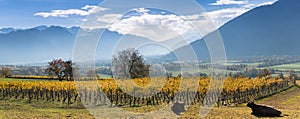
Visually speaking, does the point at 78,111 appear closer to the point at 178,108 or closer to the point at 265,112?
the point at 178,108

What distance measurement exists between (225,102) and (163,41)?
Answer: 23.4 meters

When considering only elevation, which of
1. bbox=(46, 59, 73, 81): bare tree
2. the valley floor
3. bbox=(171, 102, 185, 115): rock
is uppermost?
bbox=(46, 59, 73, 81): bare tree

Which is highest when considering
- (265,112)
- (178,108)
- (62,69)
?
(62,69)

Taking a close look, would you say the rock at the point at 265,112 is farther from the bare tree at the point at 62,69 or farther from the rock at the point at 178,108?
the bare tree at the point at 62,69

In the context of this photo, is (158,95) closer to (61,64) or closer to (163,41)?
(163,41)

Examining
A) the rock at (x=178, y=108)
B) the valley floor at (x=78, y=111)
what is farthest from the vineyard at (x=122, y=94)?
the rock at (x=178, y=108)

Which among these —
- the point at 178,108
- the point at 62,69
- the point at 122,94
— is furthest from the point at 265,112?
the point at 62,69

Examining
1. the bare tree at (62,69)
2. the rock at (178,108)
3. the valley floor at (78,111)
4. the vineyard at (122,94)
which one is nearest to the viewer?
the valley floor at (78,111)

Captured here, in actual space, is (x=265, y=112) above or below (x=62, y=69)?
below

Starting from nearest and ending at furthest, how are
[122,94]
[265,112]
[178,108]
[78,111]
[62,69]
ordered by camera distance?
[265,112] → [178,108] → [78,111] → [122,94] → [62,69]

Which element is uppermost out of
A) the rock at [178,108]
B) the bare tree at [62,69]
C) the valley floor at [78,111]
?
the bare tree at [62,69]

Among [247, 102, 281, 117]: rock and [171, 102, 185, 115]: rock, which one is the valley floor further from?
[247, 102, 281, 117]: rock

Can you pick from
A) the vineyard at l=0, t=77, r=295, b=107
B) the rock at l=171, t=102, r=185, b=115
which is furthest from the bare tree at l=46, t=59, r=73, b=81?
the rock at l=171, t=102, r=185, b=115

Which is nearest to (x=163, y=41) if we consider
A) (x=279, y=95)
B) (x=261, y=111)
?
(x=261, y=111)
